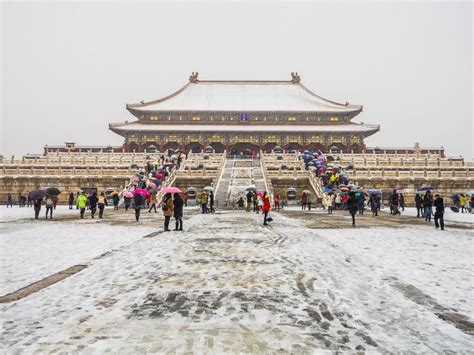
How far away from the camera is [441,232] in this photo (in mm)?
12188

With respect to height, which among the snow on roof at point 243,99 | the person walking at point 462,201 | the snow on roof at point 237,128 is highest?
the snow on roof at point 243,99

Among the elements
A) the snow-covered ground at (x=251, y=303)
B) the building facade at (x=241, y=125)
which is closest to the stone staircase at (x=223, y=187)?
the building facade at (x=241, y=125)

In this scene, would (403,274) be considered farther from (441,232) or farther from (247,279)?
(441,232)

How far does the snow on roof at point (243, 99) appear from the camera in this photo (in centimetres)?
5016

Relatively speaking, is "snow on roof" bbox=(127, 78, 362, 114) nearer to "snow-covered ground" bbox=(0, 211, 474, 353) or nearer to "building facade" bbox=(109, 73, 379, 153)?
"building facade" bbox=(109, 73, 379, 153)

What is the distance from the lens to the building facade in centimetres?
4716

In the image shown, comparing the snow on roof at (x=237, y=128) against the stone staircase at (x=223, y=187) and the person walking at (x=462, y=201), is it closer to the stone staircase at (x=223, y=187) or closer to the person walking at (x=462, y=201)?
the stone staircase at (x=223, y=187)

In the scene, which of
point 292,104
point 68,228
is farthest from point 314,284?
point 292,104

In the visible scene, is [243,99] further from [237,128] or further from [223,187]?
[223,187]

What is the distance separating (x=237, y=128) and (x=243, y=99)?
9.32 metres

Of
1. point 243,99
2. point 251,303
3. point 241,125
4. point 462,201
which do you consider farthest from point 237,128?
point 251,303

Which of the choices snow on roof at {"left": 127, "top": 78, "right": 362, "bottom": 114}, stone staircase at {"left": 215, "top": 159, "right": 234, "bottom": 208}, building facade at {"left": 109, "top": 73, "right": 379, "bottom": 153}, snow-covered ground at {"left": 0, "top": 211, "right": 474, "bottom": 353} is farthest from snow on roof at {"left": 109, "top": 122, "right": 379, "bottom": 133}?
snow-covered ground at {"left": 0, "top": 211, "right": 474, "bottom": 353}

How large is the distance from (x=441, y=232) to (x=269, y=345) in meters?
11.2

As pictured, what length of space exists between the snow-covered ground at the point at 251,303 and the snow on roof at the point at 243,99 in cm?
4360
